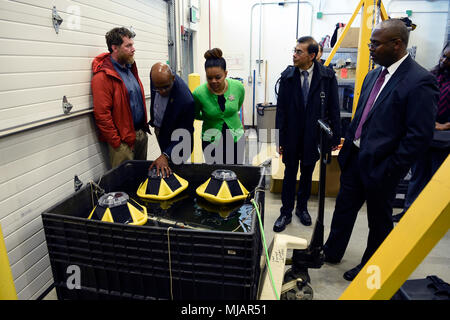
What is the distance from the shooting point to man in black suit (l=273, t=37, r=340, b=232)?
2365 millimetres

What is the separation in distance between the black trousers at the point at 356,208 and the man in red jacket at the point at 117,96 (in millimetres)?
1581

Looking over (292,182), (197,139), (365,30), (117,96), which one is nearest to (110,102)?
(117,96)

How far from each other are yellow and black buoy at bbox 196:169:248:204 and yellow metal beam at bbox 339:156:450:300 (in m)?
0.74

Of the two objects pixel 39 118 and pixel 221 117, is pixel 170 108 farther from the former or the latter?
pixel 39 118

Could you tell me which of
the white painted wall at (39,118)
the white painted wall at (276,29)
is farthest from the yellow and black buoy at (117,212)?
the white painted wall at (276,29)

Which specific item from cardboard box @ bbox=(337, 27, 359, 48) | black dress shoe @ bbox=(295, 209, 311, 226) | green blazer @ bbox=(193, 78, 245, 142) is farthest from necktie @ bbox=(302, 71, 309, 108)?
cardboard box @ bbox=(337, 27, 359, 48)

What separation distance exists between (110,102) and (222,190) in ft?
3.75

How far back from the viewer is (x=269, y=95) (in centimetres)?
662

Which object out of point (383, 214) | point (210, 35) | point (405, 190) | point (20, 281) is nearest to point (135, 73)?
point (20, 281)

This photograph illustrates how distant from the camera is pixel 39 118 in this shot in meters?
1.77

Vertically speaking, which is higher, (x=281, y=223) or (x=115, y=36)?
(x=115, y=36)

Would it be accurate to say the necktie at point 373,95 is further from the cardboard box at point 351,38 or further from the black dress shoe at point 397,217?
the cardboard box at point 351,38

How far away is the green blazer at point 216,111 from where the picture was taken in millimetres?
2311

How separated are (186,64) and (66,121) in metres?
3.99
